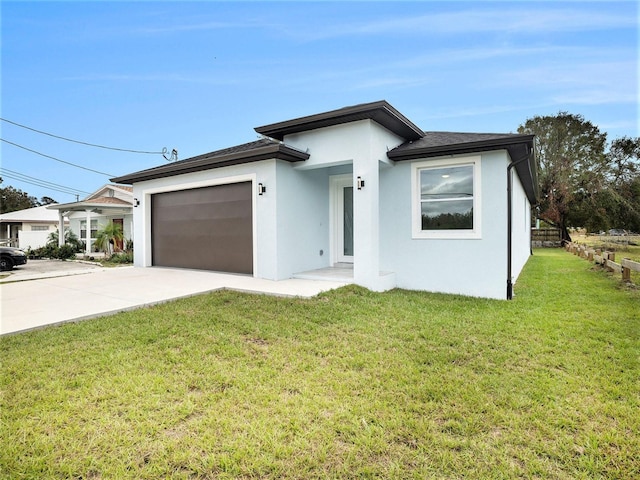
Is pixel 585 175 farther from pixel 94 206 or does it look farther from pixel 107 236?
pixel 94 206

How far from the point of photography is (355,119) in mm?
7391

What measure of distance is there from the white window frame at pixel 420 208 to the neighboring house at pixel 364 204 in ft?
0.07

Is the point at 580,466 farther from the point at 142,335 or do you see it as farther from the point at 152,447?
the point at 142,335

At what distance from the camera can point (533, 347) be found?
4.29 meters

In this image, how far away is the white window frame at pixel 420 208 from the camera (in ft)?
23.8

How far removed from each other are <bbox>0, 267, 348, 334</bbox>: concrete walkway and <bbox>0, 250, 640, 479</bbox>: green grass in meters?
0.61

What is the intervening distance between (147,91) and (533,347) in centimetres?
2020

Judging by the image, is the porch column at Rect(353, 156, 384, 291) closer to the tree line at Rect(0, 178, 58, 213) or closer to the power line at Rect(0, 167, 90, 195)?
the power line at Rect(0, 167, 90, 195)

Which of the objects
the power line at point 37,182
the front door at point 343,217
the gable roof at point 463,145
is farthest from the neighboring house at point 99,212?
the gable roof at point 463,145

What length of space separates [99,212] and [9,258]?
7.25 m

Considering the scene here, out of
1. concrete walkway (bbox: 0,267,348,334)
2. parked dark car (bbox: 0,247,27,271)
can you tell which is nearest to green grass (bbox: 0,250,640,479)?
concrete walkway (bbox: 0,267,348,334)

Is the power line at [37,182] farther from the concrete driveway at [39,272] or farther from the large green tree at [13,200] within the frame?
the concrete driveway at [39,272]

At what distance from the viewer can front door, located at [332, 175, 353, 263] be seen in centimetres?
955

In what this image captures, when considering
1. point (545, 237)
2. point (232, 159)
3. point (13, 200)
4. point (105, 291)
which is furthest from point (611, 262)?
point (13, 200)
